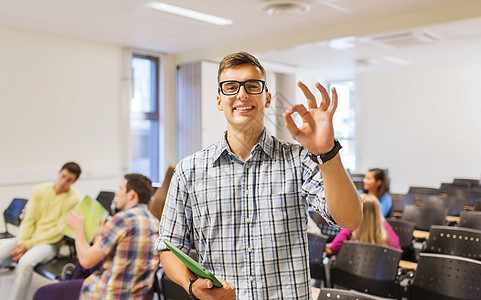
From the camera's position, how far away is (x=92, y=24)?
6105 mm

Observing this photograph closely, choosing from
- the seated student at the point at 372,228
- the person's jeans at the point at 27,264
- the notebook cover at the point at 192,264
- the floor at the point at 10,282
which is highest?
the notebook cover at the point at 192,264

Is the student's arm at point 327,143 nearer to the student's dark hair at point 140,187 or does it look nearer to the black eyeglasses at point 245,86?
the black eyeglasses at point 245,86

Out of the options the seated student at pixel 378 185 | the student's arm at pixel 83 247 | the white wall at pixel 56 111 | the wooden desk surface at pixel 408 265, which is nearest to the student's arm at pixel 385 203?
the seated student at pixel 378 185

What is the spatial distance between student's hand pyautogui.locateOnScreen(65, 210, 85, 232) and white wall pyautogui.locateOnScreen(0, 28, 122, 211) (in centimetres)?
392

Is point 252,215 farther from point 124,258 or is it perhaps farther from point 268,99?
point 124,258

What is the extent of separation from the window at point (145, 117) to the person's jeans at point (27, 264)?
157 inches

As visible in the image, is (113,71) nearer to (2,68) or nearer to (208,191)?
(2,68)

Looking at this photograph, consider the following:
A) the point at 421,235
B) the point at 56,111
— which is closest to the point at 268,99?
the point at 421,235

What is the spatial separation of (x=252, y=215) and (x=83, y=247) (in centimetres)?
185

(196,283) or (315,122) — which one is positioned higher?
(315,122)

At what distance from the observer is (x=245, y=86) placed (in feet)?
3.96

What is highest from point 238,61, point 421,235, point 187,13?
point 187,13

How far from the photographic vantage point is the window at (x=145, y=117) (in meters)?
8.04

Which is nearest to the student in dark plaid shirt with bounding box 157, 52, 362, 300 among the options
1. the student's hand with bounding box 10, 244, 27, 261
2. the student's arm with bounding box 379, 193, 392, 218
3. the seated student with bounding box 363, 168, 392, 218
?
the student's hand with bounding box 10, 244, 27, 261
